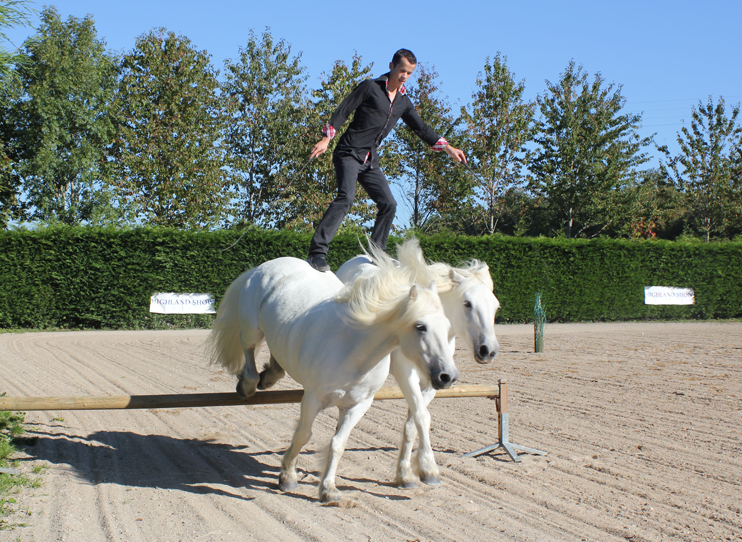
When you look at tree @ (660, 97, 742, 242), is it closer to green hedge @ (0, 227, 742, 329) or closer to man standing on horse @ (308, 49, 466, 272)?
green hedge @ (0, 227, 742, 329)

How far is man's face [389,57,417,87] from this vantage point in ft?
16.6

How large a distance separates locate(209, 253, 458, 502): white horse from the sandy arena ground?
580mm

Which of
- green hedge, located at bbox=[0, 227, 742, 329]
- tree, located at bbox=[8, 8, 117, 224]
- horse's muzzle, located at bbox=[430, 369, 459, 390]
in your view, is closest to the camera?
horse's muzzle, located at bbox=[430, 369, 459, 390]

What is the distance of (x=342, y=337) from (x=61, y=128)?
2732 cm

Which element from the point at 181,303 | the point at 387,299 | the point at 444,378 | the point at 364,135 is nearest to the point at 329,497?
the point at 444,378

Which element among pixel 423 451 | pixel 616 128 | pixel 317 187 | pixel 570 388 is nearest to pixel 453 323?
pixel 423 451

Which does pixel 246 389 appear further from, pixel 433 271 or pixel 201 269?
pixel 201 269

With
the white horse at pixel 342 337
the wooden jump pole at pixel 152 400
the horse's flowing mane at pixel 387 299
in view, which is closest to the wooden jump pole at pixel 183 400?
the wooden jump pole at pixel 152 400

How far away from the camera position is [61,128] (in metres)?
26.7

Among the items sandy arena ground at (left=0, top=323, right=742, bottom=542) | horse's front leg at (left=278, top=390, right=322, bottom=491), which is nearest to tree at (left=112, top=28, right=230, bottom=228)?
→ sandy arena ground at (left=0, top=323, right=742, bottom=542)

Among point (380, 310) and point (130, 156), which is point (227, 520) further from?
point (130, 156)

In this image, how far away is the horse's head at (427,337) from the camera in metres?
3.46

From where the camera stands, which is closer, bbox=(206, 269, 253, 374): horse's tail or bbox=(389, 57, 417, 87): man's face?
bbox=(389, 57, 417, 87): man's face

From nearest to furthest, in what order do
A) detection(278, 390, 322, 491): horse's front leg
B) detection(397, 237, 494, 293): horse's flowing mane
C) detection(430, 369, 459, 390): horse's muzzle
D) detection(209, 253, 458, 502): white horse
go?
detection(430, 369, 459, 390): horse's muzzle < detection(209, 253, 458, 502): white horse < detection(278, 390, 322, 491): horse's front leg < detection(397, 237, 494, 293): horse's flowing mane
